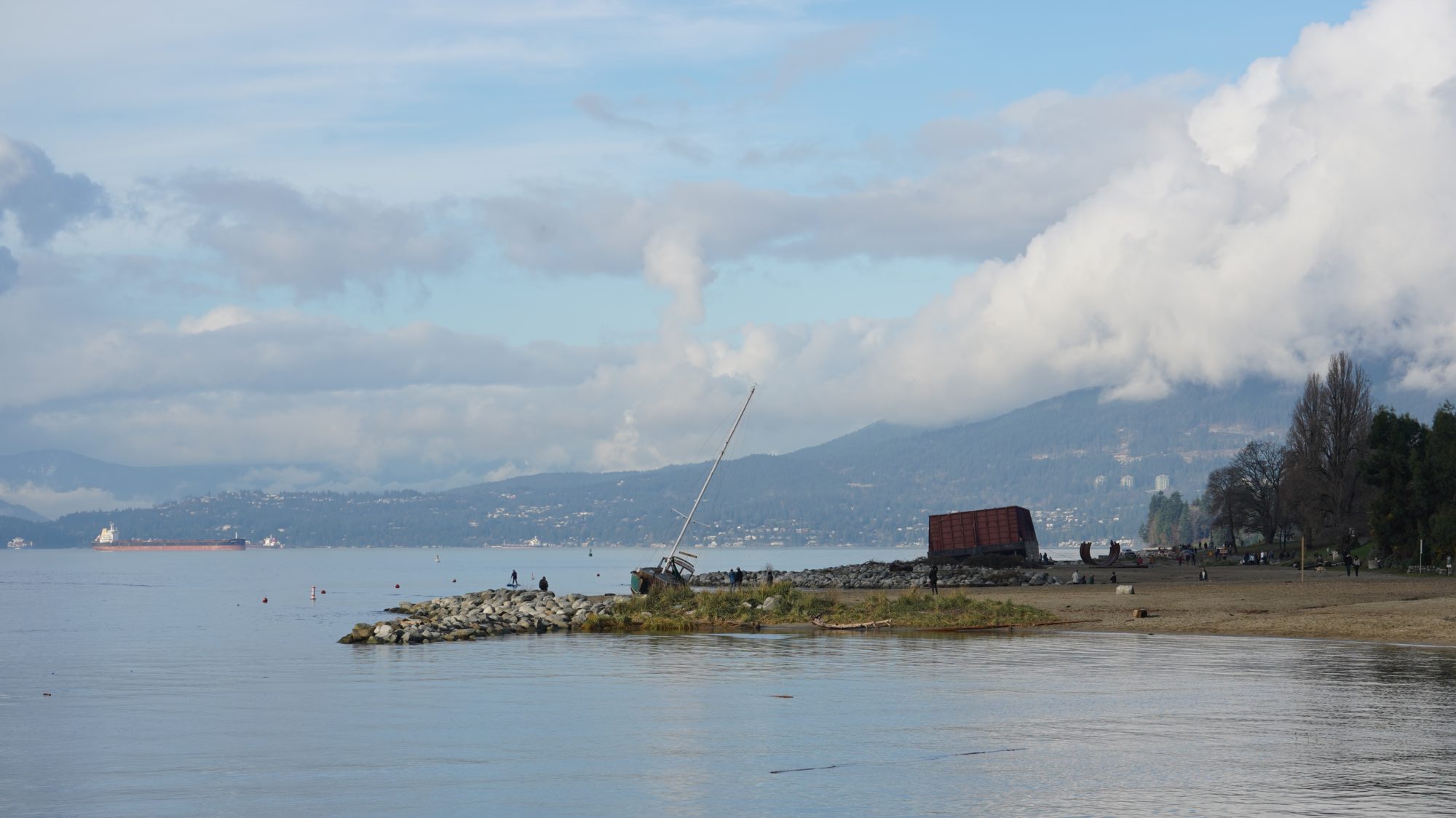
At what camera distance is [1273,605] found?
63562mm

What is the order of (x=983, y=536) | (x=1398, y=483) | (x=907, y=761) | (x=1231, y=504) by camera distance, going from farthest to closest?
(x=1231, y=504), (x=983, y=536), (x=1398, y=483), (x=907, y=761)

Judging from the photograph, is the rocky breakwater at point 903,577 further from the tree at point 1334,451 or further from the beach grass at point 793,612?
the tree at point 1334,451

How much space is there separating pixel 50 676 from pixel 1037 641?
112 feet

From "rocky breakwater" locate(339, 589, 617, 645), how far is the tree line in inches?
2265

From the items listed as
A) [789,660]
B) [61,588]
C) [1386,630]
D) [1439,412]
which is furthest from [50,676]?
[61,588]

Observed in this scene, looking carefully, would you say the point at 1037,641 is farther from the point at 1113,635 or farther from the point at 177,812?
the point at 177,812

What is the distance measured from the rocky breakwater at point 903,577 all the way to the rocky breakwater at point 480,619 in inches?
944

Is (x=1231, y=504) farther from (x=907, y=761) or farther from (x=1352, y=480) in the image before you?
(x=907, y=761)

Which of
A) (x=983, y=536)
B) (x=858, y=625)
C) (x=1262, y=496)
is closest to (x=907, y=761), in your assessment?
(x=858, y=625)

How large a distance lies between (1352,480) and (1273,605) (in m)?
73.8

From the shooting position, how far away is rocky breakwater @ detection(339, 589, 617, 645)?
57719 millimetres

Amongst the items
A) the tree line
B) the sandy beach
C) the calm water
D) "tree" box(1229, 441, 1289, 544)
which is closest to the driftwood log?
the calm water

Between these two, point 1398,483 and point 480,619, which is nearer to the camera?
point 480,619

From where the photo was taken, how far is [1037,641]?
166 ft
